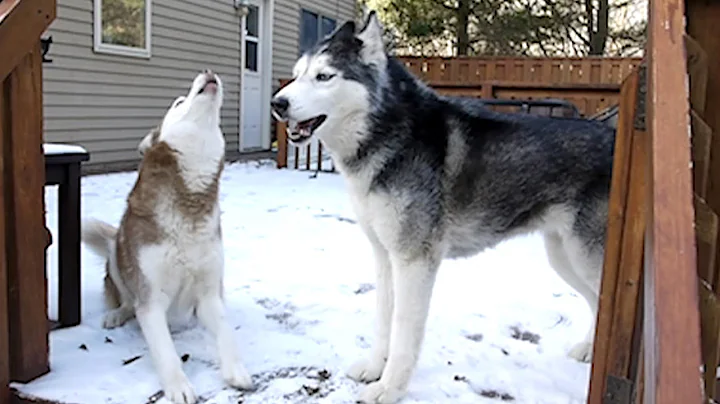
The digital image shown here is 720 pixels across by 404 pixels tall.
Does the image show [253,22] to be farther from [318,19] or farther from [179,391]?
[179,391]

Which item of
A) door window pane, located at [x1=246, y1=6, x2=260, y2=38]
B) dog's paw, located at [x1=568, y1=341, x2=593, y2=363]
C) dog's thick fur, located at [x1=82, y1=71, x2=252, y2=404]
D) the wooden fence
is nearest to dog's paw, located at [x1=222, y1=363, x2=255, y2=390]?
dog's thick fur, located at [x1=82, y1=71, x2=252, y2=404]

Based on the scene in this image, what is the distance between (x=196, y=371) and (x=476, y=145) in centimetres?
150

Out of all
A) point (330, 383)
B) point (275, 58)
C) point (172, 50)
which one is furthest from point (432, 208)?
point (275, 58)

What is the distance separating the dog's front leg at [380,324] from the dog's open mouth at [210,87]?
882 millimetres

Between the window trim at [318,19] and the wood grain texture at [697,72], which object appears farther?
the window trim at [318,19]

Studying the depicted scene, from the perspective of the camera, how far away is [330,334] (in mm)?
3086

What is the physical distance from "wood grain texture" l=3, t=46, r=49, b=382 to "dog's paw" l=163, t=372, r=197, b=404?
0.54 metres

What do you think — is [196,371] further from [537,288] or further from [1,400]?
[537,288]

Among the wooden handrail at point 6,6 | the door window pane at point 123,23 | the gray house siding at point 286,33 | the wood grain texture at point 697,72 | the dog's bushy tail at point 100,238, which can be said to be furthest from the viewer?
the gray house siding at point 286,33

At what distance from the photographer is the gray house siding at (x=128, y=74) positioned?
7.58m

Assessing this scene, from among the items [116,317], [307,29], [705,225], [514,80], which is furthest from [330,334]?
[307,29]

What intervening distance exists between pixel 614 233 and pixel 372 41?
46.3 inches

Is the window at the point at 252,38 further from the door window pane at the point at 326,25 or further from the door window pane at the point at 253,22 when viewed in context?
the door window pane at the point at 326,25

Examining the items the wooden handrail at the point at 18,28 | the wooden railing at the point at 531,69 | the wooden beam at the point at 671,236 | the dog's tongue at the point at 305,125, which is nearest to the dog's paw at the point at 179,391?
the dog's tongue at the point at 305,125
